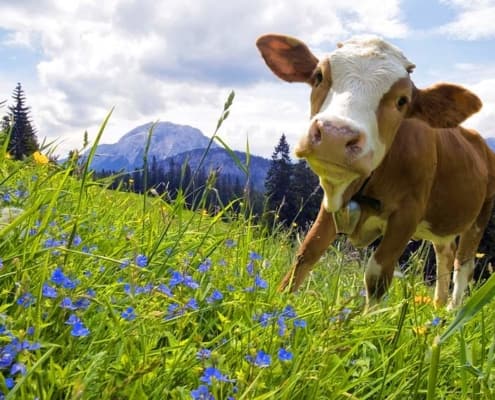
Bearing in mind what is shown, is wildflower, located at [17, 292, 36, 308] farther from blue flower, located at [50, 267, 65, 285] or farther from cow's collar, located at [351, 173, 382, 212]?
cow's collar, located at [351, 173, 382, 212]

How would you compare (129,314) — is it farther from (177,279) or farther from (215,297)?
(215,297)

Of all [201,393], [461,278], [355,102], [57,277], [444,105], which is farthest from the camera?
[461,278]

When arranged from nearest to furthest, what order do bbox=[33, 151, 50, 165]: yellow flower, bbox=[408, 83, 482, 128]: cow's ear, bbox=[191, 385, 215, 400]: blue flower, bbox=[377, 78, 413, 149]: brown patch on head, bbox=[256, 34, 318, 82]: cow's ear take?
bbox=[191, 385, 215, 400]: blue flower < bbox=[33, 151, 50, 165]: yellow flower < bbox=[377, 78, 413, 149]: brown patch on head < bbox=[408, 83, 482, 128]: cow's ear < bbox=[256, 34, 318, 82]: cow's ear

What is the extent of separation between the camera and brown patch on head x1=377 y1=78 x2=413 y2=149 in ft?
12.8

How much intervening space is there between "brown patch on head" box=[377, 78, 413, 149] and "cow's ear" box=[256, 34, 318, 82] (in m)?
1.03

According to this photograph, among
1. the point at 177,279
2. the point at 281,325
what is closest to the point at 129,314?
the point at 177,279

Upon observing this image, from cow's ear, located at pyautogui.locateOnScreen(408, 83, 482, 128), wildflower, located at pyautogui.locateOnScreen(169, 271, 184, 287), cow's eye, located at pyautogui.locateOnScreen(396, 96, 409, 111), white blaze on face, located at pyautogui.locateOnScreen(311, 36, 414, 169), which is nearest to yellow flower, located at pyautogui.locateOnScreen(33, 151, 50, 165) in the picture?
white blaze on face, located at pyautogui.locateOnScreen(311, 36, 414, 169)

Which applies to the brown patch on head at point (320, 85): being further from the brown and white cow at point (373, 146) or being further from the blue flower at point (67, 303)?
the blue flower at point (67, 303)

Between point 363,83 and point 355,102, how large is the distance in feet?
0.81

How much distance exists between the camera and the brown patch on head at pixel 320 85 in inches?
160

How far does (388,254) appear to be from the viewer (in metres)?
4.25

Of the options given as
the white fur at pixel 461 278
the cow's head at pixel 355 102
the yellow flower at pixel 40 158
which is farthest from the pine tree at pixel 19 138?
the white fur at pixel 461 278

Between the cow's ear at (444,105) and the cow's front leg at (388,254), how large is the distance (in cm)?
89

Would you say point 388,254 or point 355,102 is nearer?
point 355,102
